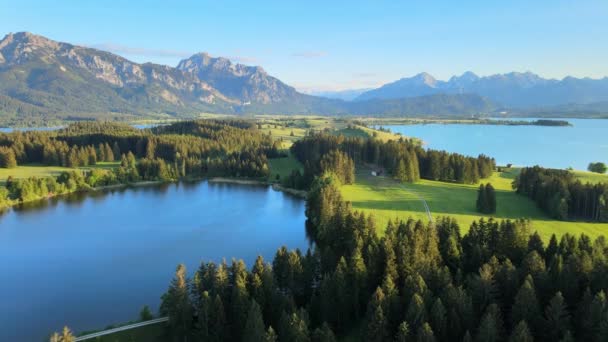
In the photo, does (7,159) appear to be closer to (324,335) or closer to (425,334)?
(324,335)

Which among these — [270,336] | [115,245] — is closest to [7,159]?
[115,245]

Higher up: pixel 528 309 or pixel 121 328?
pixel 528 309

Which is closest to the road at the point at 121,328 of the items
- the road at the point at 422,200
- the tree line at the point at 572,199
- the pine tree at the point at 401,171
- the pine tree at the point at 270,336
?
the pine tree at the point at 270,336

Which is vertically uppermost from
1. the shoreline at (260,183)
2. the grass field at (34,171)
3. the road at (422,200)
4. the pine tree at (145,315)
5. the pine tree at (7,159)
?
the pine tree at (7,159)

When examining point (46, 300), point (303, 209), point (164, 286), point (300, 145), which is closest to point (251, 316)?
point (164, 286)

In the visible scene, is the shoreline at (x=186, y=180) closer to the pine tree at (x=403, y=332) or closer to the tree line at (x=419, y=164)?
the tree line at (x=419, y=164)

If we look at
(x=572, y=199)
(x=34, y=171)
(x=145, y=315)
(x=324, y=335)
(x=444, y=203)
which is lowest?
(x=145, y=315)

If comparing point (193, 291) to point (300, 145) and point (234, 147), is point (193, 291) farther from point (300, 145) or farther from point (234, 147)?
point (234, 147)

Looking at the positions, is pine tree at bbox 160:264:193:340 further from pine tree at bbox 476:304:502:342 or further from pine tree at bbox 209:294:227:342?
pine tree at bbox 476:304:502:342
